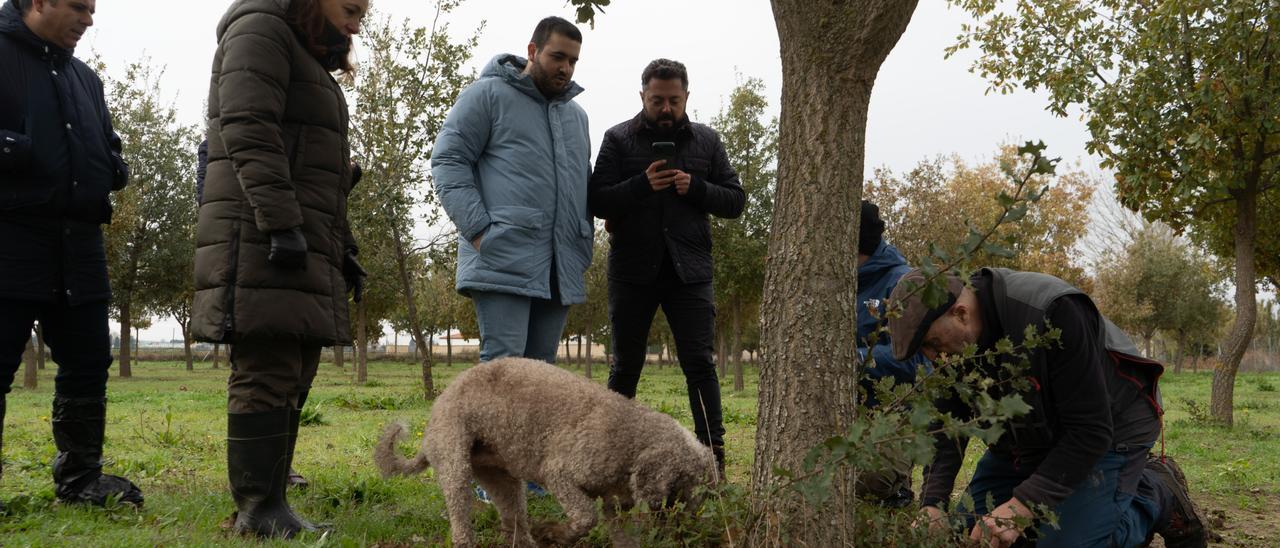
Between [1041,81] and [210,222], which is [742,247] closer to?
[1041,81]

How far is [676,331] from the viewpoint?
4980 mm

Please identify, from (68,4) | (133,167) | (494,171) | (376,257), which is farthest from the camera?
(133,167)

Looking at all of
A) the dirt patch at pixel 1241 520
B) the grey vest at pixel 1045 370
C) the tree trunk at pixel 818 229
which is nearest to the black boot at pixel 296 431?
the tree trunk at pixel 818 229

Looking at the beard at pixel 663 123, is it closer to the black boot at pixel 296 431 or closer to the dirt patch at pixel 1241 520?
the black boot at pixel 296 431

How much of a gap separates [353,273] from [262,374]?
0.81m

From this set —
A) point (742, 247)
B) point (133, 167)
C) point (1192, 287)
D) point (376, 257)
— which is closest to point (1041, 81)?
point (742, 247)

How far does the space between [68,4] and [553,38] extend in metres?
2.36

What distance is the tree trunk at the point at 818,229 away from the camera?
124 inches

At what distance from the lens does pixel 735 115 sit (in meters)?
22.7

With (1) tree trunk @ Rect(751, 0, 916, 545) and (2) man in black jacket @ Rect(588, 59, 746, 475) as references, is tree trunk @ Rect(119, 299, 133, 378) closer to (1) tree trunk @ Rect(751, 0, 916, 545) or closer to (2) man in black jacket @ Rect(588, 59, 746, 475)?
(2) man in black jacket @ Rect(588, 59, 746, 475)

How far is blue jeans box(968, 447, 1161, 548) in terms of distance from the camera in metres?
3.58

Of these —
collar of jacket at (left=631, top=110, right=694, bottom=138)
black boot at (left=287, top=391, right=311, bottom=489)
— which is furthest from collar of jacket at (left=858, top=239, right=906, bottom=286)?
black boot at (left=287, top=391, right=311, bottom=489)

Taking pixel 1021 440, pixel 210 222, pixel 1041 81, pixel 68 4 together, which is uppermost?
pixel 1041 81

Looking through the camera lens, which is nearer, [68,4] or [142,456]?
[68,4]
